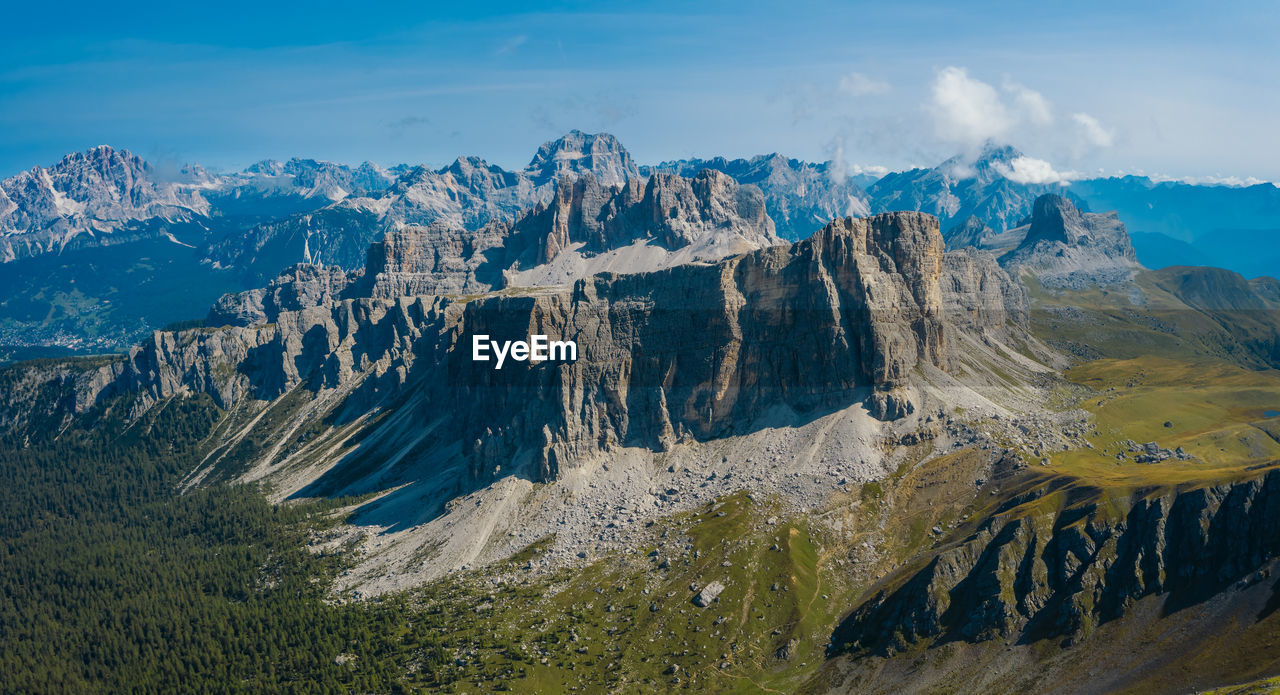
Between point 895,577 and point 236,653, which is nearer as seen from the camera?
point 895,577

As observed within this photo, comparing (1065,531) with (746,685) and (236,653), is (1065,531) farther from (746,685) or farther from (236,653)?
(236,653)

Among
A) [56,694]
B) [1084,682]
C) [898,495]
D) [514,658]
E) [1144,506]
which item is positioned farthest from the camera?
[898,495]

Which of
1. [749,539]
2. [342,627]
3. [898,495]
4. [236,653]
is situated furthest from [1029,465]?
[236,653]

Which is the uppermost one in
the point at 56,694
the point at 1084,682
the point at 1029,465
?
the point at 1029,465

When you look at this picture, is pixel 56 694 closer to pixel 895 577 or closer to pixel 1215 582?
pixel 895 577

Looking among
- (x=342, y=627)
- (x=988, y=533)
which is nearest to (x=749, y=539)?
(x=988, y=533)

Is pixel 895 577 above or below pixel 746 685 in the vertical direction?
above

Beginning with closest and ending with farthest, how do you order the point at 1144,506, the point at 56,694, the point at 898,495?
1. the point at 1144,506
2. the point at 56,694
3. the point at 898,495
